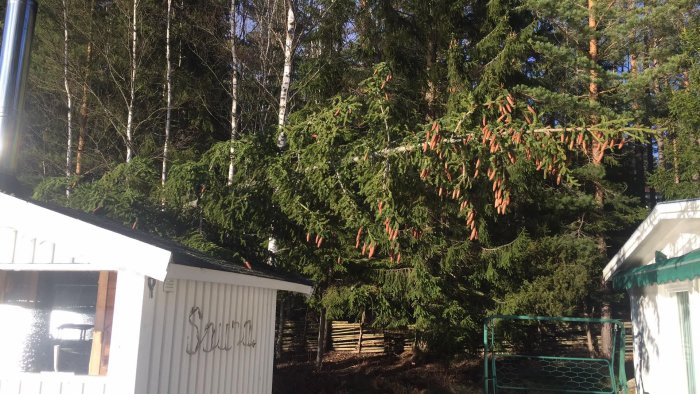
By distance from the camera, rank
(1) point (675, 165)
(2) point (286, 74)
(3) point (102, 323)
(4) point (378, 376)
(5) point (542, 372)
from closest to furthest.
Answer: (3) point (102, 323), (2) point (286, 74), (4) point (378, 376), (5) point (542, 372), (1) point (675, 165)

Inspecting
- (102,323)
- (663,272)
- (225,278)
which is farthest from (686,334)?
(102,323)

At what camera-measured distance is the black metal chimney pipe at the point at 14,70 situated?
6312 millimetres

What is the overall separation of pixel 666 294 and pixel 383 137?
473cm

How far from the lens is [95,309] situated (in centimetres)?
512

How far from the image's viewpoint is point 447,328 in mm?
13695

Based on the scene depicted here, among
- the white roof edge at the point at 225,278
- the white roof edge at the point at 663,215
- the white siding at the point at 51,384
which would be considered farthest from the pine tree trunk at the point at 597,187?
the white siding at the point at 51,384

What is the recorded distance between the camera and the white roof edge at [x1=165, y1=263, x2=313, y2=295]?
193 inches

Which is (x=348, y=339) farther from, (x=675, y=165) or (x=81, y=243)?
(x=81, y=243)

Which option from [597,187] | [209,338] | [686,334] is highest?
[597,187]

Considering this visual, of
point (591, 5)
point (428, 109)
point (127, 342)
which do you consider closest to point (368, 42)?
point (428, 109)

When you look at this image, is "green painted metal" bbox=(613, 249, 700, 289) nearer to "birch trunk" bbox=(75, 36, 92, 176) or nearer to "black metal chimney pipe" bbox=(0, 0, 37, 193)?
"black metal chimney pipe" bbox=(0, 0, 37, 193)

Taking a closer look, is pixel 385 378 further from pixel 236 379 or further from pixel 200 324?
pixel 200 324

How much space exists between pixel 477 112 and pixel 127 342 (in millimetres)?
4837

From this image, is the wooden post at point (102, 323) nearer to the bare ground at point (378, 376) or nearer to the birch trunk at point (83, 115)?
the bare ground at point (378, 376)
